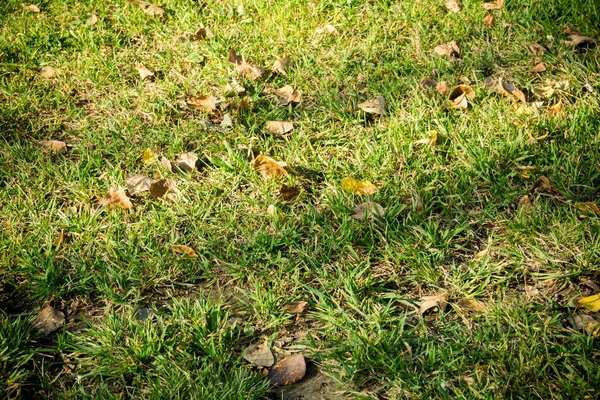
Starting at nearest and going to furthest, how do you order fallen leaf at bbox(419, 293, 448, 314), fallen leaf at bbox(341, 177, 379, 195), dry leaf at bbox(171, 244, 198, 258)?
fallen leaf at bbox(419, 293, 448, 314) → dry leaf at bbox(171, 244, 198, 258) → fallen leaf at bbox(341, 177, 379, 195)

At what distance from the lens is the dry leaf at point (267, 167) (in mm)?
2834

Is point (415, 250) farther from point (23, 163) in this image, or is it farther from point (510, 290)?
point (23, 163)

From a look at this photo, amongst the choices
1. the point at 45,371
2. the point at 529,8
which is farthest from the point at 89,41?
the point at 529,8

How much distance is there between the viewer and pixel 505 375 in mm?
1992

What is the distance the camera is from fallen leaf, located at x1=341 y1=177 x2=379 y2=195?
2719 mm

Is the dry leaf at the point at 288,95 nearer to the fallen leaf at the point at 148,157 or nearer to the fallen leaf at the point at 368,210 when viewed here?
the fallen leaf at the point at 148,157

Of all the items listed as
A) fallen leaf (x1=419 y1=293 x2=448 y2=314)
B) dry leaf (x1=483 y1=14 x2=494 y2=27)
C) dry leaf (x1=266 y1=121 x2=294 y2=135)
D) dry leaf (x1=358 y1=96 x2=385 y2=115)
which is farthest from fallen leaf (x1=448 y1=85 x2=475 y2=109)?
fallen leaf (x1=419 y1=293 x2=448 y2=314)

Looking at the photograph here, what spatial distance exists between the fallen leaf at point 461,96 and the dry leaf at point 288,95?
83 cm

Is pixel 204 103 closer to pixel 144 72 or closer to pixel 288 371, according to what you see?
pixel 144 72

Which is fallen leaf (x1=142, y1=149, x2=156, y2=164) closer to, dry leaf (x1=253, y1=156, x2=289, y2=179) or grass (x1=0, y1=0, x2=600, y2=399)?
grass (x1=0, y1=0, x2=600, y2=399)

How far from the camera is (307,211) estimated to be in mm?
2711

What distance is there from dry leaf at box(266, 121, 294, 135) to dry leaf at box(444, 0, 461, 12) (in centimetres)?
146

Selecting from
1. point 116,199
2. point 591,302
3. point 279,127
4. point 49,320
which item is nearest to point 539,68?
point 279,127

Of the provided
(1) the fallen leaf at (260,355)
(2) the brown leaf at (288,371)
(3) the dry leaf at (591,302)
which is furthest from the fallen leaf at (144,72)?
(3) the dry leaf at (591,302)
